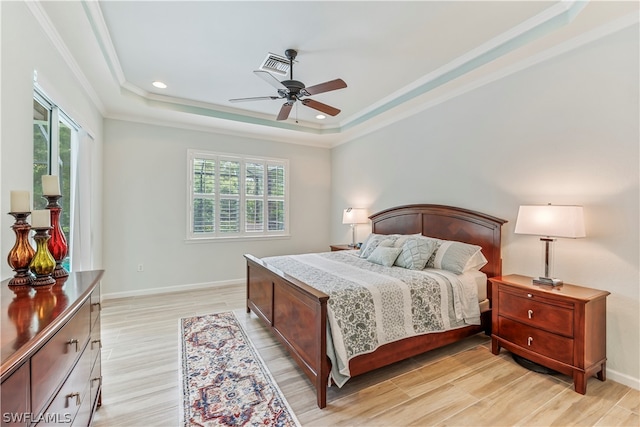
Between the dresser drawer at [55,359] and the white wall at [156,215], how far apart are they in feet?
11.1

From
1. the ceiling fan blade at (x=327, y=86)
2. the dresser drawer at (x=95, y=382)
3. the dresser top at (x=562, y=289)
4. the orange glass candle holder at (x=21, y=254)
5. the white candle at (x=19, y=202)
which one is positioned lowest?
the dresser drawer at (x=95, y=382)

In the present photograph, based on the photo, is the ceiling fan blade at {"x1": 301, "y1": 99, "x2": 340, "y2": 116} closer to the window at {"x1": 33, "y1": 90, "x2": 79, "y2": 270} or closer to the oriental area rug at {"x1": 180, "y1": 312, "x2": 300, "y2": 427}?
the window at {"x1": 33, "y1": 90, "x2": 79, "y2": 270}

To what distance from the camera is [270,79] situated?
8.94 feet

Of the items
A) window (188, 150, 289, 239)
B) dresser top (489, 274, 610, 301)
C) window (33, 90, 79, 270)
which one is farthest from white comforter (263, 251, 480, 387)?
window (188, 150, 289, 239)

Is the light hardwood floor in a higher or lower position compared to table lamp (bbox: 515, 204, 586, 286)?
lower

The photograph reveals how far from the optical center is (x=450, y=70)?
325 centimetres

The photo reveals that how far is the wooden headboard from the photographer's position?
3.15m

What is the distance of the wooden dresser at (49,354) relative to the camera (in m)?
0.86

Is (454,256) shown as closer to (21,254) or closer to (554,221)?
(554,221)

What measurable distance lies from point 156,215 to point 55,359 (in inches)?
153

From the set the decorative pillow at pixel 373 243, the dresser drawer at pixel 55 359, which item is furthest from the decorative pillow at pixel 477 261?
the dresser drawer at pixel 55 359

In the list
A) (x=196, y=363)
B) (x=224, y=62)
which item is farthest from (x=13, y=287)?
(x=224, y=62)

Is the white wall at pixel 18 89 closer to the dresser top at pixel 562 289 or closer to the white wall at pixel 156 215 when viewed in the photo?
the white wall at pixel 156 215

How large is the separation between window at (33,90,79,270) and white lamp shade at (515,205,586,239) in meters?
3.89
